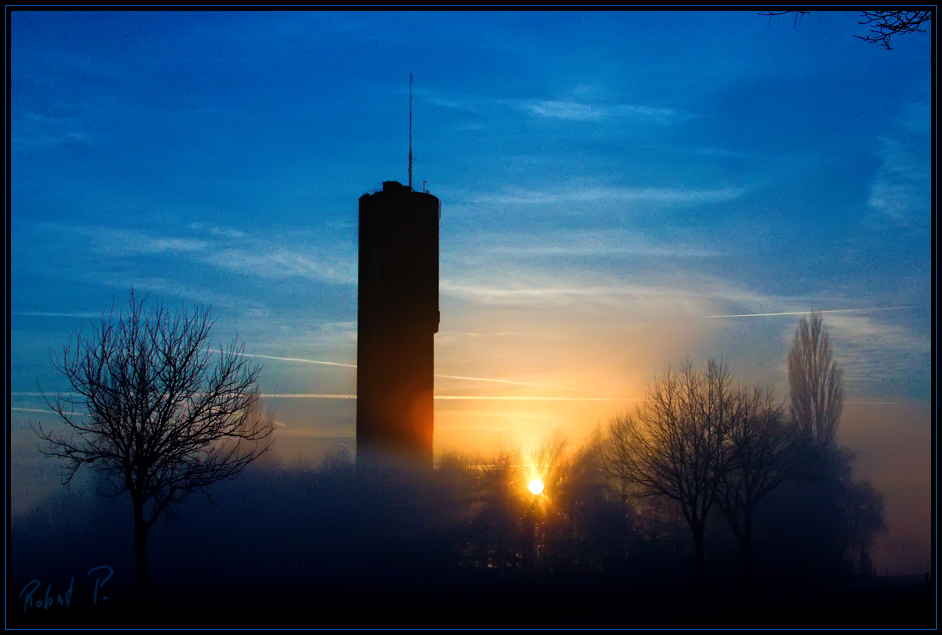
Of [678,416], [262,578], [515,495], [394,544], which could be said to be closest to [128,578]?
[262,578]

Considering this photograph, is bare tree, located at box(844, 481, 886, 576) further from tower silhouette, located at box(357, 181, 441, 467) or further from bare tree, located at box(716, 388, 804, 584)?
tower silhouette, located at box(357, 181, 441, 467)

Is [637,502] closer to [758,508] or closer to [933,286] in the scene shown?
[758,508]

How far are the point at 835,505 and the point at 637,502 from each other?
1280cm

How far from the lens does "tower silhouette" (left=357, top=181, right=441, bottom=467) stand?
46.9m

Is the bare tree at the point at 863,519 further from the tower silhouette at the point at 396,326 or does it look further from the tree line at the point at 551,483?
the tower silhouette at the point at 396,326

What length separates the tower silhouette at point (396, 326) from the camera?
154ft

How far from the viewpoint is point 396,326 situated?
47312 millimetres
